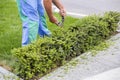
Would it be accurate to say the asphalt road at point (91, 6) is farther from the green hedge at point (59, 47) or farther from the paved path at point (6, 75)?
the paved path at point (6, 75)

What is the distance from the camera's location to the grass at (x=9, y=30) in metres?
5.94

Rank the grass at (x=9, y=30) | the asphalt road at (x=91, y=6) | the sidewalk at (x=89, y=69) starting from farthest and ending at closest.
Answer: the asphalt road at (x=91, y=6) < the grass at (x=9, y=30) < the sidewalk at (x=89, y=69)

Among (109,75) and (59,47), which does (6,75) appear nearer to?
(59,47)

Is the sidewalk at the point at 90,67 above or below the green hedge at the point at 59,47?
below

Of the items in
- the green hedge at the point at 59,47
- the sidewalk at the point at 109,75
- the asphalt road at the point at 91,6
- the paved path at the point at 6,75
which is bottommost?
the paved path at the point at 6,75

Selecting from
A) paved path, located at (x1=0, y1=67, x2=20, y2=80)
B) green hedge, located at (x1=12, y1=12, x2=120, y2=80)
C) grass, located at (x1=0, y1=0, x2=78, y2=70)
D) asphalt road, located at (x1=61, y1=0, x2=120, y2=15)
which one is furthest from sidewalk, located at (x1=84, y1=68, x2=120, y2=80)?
asphalt road, located at (x1=61, y1=0, x2=120, y2=15)

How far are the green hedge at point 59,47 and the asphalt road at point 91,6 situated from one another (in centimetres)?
349

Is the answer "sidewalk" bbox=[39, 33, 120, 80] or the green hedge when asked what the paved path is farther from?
"sidewalk" bbox=[39, 33, 120, 80]

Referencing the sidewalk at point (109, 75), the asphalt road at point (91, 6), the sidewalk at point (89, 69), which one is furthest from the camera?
the asphalt road at point (91, 6)

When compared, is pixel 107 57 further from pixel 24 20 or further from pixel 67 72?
pixel 24 20

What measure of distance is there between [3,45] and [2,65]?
40.4 inches

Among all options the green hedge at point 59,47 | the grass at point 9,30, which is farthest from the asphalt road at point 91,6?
the green hedge at point 59,47

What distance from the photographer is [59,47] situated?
533 centimetres

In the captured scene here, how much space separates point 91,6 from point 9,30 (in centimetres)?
367
